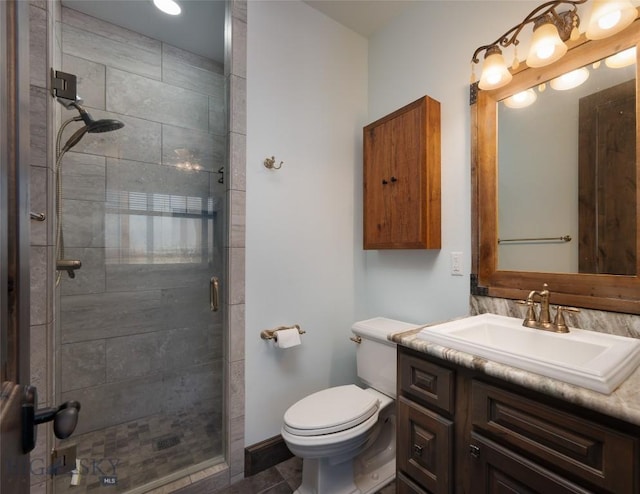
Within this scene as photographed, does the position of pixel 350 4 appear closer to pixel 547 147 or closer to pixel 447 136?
pixel 447 136

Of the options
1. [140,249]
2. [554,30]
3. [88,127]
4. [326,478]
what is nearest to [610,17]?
[554,30]

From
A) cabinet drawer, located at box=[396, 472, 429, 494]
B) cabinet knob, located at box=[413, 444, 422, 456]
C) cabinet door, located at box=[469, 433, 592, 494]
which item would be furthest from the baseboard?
cabinet door, located at box=[469, 433, 592, 494]

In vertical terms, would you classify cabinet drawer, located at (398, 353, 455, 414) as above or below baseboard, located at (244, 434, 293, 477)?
above

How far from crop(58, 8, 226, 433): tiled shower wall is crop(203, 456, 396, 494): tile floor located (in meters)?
0.52

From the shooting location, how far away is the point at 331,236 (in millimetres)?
1939

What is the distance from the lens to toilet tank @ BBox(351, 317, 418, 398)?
156 cm

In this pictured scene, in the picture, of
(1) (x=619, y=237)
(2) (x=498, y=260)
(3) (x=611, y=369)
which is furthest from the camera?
(2) (x=498, y=260)

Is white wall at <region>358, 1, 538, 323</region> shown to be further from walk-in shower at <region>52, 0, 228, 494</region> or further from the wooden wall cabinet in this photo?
walk-in shower at <region>52, 0, 228, 494</region>

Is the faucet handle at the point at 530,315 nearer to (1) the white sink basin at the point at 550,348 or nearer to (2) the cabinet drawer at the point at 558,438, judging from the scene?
(1) the white sink basin at the point at 550,348

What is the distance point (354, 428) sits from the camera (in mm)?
1312

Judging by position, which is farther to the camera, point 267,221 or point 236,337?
point 267,221

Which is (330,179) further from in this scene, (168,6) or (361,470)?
(361,470)

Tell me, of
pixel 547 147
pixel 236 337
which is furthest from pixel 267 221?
pixel 547 147

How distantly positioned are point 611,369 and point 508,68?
1.31 m
